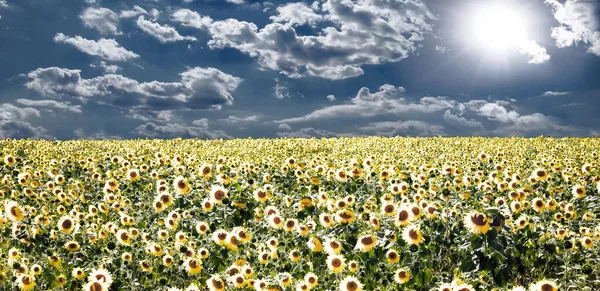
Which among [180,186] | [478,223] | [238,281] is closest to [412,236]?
[478,223]

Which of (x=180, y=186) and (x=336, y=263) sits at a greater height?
(x=180, y=186)

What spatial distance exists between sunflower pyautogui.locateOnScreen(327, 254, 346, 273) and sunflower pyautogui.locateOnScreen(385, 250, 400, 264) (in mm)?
519

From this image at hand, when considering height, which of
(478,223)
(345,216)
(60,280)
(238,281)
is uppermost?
(478,223)

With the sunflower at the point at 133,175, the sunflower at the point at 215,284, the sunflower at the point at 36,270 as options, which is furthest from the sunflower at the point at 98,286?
the sunflower at the point at 133,175

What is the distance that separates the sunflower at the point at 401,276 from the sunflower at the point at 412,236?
1.44 feet

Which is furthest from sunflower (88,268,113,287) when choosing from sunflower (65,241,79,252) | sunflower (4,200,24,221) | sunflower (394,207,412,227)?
sunflower (394,207,412,227)

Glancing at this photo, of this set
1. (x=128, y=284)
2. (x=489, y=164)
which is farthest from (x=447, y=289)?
(x=489, y=164)

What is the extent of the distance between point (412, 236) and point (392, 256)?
1.05 ft

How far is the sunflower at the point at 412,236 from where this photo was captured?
524cm

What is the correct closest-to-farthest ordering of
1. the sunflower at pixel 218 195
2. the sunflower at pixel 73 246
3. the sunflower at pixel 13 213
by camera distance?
the sunflower at pixel 73 246
the sunflower at pixel 218 195
the sunflower at pixel 13 213

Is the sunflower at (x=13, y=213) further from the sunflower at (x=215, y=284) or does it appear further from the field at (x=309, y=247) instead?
the sunflower at (x=215, y=284)

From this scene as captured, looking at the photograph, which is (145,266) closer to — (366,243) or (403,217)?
(366,243)

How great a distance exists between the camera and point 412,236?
208 inches

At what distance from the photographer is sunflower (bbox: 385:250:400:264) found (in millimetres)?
5227
